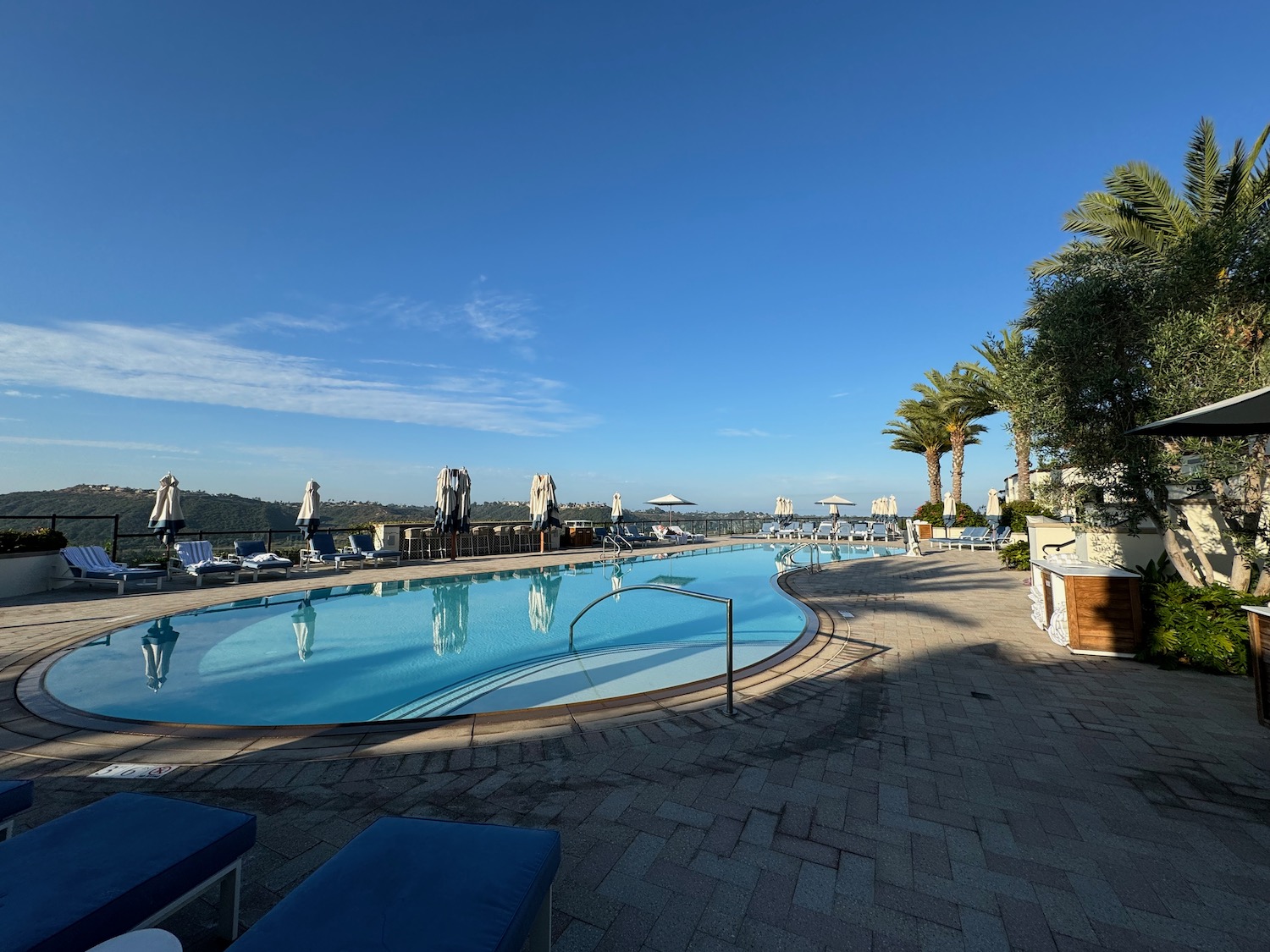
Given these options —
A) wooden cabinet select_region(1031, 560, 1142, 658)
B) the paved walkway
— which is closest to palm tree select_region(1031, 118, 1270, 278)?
wooden cabinet select_region(1031, 560, 1142, 658)

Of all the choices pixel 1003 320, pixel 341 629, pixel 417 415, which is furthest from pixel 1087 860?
pixel 417 415

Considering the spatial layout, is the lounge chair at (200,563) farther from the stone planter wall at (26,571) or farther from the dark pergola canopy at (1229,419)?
the dark pergola canopy at (1229,419)

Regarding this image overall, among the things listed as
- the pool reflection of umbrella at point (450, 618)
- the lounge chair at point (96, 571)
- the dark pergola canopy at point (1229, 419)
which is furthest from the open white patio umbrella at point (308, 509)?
the dark pergola canopy at point (1229, 419)

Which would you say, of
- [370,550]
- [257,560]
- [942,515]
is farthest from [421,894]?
[942,515]

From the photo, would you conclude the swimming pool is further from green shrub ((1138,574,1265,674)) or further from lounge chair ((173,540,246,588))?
green shrub ((1138,574,1265,674))

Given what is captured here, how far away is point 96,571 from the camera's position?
9.95 metres

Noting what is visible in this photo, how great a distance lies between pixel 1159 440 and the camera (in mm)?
5883

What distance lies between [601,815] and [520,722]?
1473mm

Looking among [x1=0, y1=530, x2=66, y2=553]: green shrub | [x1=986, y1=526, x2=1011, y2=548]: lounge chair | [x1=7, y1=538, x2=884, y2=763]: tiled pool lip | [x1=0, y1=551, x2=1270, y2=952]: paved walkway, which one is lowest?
[x1=7, y1=538, x2=884, y2=763]: tiled pool lip

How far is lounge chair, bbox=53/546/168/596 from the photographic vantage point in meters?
9.88

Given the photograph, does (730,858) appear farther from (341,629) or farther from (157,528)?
(157,528)

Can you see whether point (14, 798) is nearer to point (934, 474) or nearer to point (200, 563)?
point (200, 563)

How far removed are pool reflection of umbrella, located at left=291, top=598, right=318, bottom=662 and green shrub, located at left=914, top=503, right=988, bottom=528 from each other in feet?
85.0

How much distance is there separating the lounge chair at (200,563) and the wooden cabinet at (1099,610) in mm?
15364
